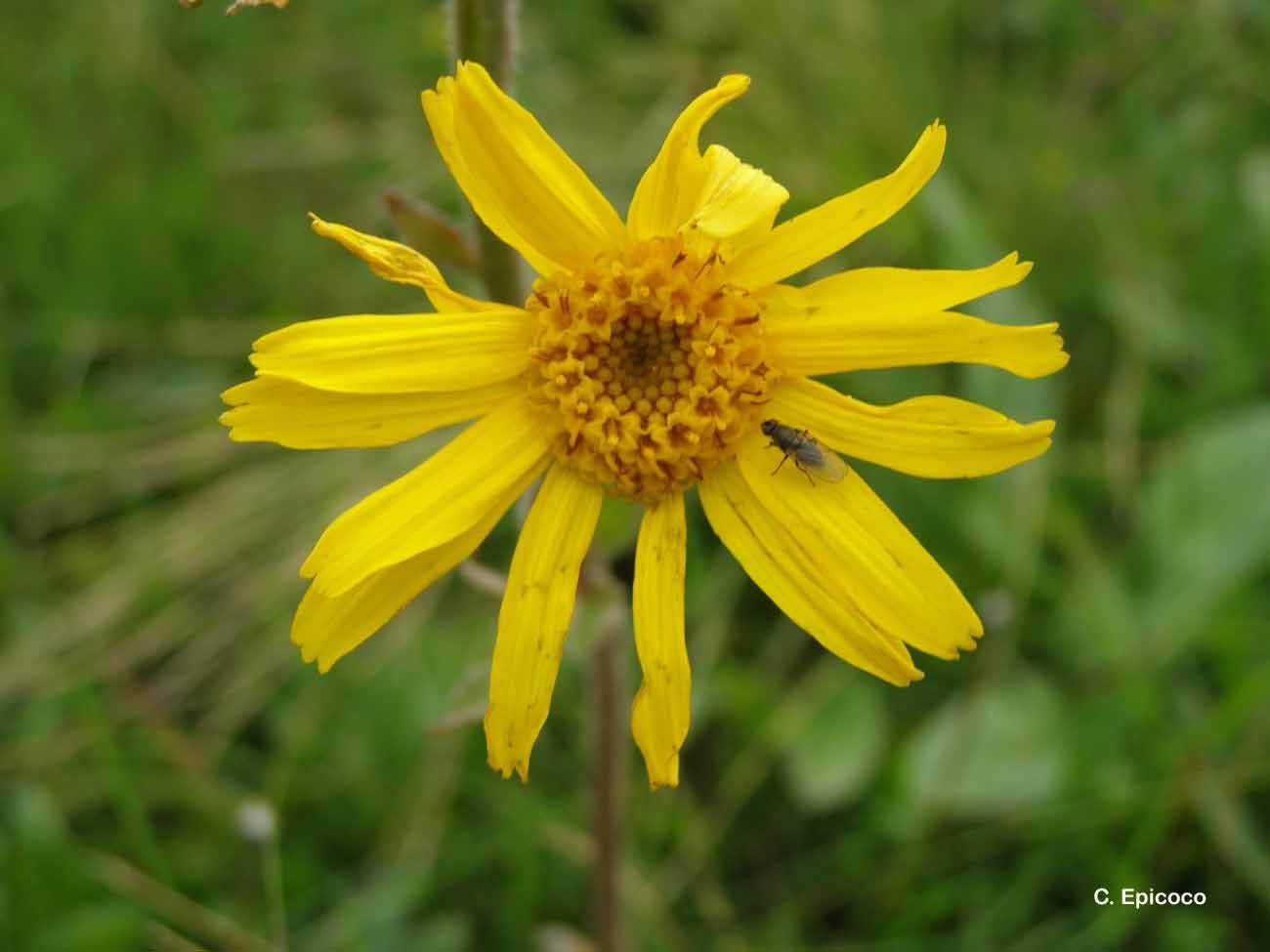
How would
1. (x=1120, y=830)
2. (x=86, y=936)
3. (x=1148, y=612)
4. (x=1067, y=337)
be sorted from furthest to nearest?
(x=1067, y=337) → (x=1148, y=612) → (x=1120, y=830) → (x=86, y=936)

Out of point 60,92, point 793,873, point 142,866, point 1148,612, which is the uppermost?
point 60,92

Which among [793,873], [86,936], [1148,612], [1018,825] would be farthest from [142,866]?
[1148,612]

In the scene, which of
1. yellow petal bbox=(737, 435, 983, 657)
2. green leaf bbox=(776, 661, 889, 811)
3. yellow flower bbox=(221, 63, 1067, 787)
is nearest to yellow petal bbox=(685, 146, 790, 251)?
yellow flower bbox=(221, 63, 1067, 787)

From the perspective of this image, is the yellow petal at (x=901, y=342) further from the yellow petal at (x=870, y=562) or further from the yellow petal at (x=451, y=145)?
the yellow petal at (x=451, y=145)

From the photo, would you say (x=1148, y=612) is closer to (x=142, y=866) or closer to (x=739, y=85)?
(x=739, y=85)

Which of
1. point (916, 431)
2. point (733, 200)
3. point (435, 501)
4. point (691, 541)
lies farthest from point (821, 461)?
point (691, 541)

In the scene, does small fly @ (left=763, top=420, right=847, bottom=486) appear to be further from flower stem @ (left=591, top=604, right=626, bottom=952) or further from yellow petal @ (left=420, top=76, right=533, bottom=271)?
flower stem @ (left=591, top=604, right=626, bottom=952)

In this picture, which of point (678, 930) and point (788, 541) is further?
point (678, 930)
